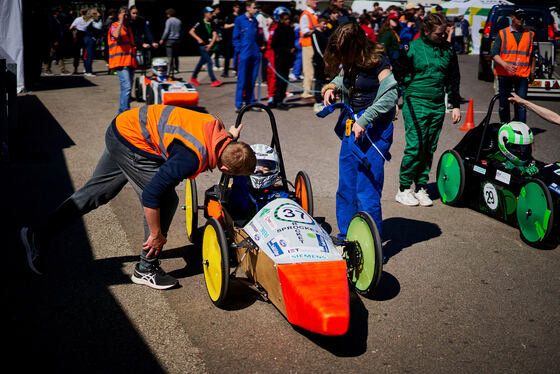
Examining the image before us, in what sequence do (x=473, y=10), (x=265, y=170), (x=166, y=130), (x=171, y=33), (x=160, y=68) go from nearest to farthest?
1. (x=166, y=130)
2. (x=265, y=170)
3. (x=160, y=68)
4. (x=171, y=33)
5. (x=473, y=10)

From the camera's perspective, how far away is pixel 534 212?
5199 mm

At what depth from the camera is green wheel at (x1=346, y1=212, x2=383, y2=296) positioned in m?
3.88

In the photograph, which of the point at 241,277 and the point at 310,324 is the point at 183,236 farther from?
the point at 310,324

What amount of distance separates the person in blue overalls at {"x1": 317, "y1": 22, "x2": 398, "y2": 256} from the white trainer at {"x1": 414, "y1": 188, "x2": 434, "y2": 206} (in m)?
1.96

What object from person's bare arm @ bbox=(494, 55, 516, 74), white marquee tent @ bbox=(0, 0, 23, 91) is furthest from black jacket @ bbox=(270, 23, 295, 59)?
white marquee tent @ bbox=(0, 0, 23, 91)

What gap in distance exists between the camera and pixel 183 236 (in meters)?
5.37

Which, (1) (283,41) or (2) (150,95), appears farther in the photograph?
(1) (283,41)

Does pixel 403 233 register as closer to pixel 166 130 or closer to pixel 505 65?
pixel 166 130

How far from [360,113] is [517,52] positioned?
204 inches

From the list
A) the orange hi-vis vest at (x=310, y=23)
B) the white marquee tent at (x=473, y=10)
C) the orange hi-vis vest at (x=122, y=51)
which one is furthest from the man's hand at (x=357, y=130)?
the white marquee tent at (x=473, y=10)

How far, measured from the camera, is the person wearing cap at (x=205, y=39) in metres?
14.1

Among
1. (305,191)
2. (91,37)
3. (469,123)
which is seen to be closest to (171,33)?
(91,37)

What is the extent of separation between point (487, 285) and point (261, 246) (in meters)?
2.06

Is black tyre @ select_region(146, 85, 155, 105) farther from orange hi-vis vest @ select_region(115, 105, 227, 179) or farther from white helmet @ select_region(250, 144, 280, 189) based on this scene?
orange hi-vis vest @ select_region(115, 105, 227, 179)
